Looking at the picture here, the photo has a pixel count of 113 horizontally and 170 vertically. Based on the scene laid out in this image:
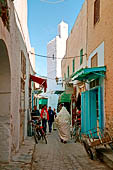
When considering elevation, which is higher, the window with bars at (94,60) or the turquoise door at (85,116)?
the window with bars at (94,60)

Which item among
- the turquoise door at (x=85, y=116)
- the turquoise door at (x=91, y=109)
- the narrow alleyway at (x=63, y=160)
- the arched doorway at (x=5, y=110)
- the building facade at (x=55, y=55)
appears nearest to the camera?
the arched doorway at (x=5, y=110)

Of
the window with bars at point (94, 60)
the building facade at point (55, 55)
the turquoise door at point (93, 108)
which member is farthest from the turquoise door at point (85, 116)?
the building facade at point (55, 55)

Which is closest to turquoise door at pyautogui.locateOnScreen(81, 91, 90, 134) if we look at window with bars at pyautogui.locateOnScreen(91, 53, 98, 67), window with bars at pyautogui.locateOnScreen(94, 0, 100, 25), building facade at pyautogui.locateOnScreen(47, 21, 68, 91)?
window with bars at pyautogui.locateOnScreen(91, 53, 98, 67)

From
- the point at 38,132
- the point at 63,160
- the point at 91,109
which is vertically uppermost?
the point at 91,109

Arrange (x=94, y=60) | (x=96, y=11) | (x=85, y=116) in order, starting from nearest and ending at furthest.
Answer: (x=96, y=11), (x=94, y=60), (x=85, y=116)

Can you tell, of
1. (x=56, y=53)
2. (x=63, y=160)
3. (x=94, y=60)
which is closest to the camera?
(x=63, y=160)

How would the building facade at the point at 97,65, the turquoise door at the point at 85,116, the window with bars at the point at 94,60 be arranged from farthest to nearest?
1. the turquoise door at the point at 85,116
2. the window with bars at the point at 94,60
3. the building facade at the point at 97,65

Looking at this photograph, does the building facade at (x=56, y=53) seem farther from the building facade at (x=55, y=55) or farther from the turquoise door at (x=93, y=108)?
the turquoise door at (x=93, y=108)

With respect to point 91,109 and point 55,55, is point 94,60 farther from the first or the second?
point 55,55

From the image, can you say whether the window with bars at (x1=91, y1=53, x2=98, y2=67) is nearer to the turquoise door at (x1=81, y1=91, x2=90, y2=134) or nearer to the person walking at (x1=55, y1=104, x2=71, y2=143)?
the turquoise door at (x1=81, y1=91, x2=90, y2=134)

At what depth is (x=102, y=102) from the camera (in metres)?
9.09

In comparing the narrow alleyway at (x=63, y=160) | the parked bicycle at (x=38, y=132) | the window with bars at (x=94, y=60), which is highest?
the window with bars at (x=94, y=60)

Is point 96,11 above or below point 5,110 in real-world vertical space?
above

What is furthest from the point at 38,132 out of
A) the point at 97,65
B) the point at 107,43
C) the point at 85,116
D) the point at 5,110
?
the point at 5,110
